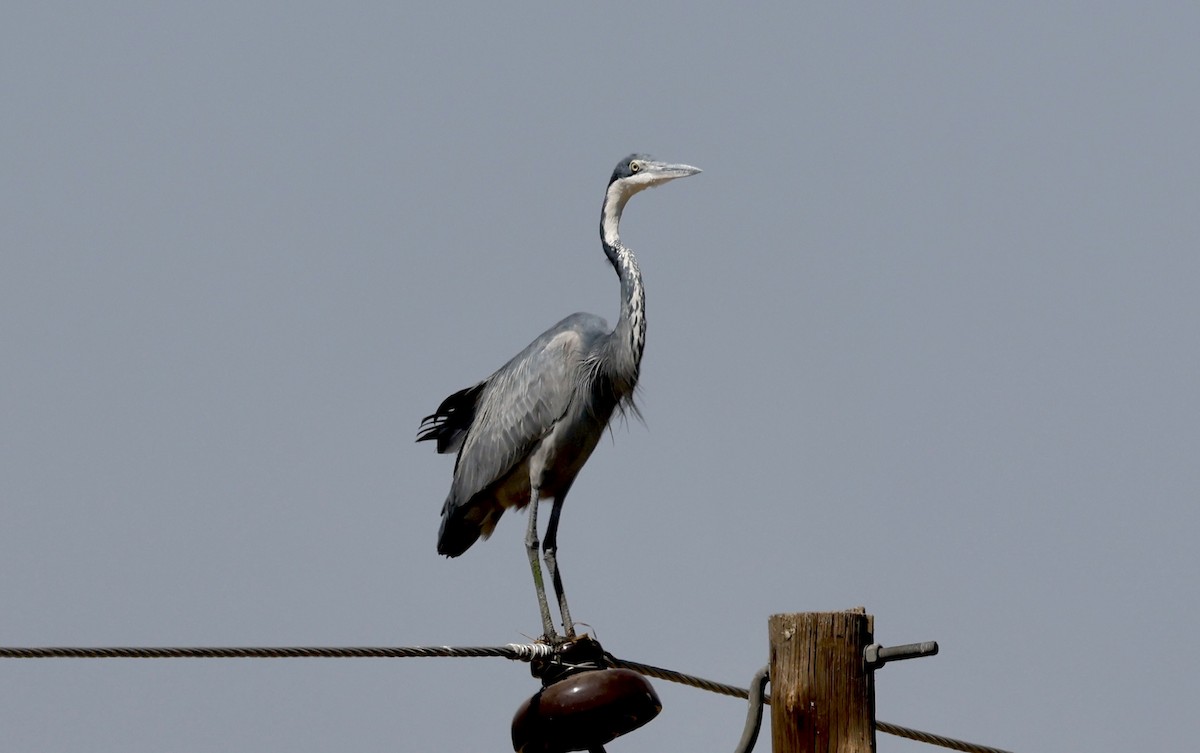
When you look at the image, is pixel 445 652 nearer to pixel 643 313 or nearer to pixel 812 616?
pixel 812 616

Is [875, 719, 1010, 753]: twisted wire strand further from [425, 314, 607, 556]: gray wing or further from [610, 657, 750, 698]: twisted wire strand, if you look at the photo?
[425, 314, 607, 556]: gray wing

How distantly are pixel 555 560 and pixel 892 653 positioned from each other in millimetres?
4429

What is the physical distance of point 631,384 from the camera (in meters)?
9.55

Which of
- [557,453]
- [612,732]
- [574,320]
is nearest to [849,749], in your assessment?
[612,732]

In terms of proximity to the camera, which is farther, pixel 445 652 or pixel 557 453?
pixel 557 453

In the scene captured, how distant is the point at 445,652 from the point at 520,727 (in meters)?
0.52

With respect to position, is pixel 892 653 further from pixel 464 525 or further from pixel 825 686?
pixel 464 525

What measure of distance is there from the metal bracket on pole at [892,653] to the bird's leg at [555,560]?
386 cm

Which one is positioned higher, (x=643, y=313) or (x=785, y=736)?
(x=643, y=313)

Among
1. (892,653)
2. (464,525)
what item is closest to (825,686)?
(892,653)

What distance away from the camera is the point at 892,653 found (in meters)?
4.87

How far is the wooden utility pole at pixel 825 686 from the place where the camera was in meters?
4.86

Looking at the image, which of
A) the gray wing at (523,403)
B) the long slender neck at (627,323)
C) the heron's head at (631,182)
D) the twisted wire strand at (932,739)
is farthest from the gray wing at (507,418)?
the twisted wire strand at (932,739)

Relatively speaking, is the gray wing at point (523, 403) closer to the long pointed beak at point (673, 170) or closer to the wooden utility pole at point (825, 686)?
the long pointed beak at point (673, 170)
